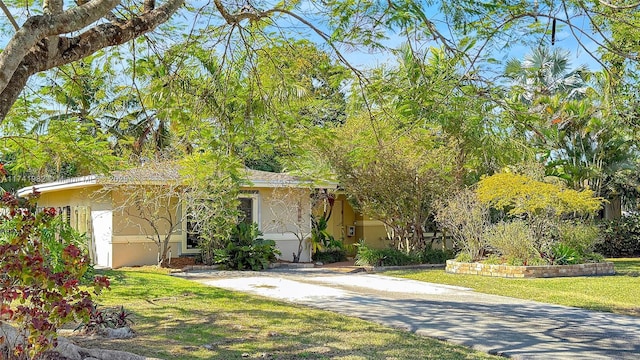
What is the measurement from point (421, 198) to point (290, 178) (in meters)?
4.52

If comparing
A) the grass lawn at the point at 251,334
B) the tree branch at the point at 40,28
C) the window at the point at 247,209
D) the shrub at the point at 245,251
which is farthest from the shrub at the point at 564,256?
the tree branch at the point at 40,28

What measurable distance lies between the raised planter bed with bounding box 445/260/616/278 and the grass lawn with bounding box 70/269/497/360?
7.52m

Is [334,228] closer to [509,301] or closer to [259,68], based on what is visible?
[509,301]

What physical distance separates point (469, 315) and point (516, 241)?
723 centimetres

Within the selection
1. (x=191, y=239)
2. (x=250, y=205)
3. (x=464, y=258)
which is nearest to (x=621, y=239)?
(x=464, y=258)

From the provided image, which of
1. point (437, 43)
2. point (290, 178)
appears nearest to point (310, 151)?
point (290, 178)

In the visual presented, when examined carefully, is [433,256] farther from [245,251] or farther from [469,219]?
[245,251]

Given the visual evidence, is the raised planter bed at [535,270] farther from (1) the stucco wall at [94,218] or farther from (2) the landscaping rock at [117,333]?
(2) the landscaping rock at [117,333]

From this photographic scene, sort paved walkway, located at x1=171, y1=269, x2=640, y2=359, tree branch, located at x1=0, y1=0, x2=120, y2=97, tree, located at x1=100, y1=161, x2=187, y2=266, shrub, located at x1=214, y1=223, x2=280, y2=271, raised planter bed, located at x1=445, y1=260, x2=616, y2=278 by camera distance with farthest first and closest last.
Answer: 1. shrub, located at x1=214, y1=223, x2=280, y2=271
2. tree, located at x1=100, y1=161, x2=187, y2=266
3. raised planter bed, located at x1=445, y1=260, x2=616, y2=278
4. paved walkway, located at x1=171, y1=269, x2=640, y2=359
5. tree branch, located at x1=0, y1=0, x2=120, y2=97

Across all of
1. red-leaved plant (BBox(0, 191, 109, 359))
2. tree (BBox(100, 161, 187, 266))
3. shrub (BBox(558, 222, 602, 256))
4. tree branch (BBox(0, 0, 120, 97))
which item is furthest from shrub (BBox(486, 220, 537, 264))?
tree branch (BBox(0, 0, 120, 97))

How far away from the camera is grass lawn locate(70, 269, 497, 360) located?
7.61m

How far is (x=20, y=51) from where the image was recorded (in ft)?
15.6

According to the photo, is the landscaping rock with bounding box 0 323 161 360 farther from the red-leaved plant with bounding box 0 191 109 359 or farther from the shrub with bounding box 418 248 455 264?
the shrub with bounding box 418 248 455 264

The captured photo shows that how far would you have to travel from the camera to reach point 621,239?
26.0 m
